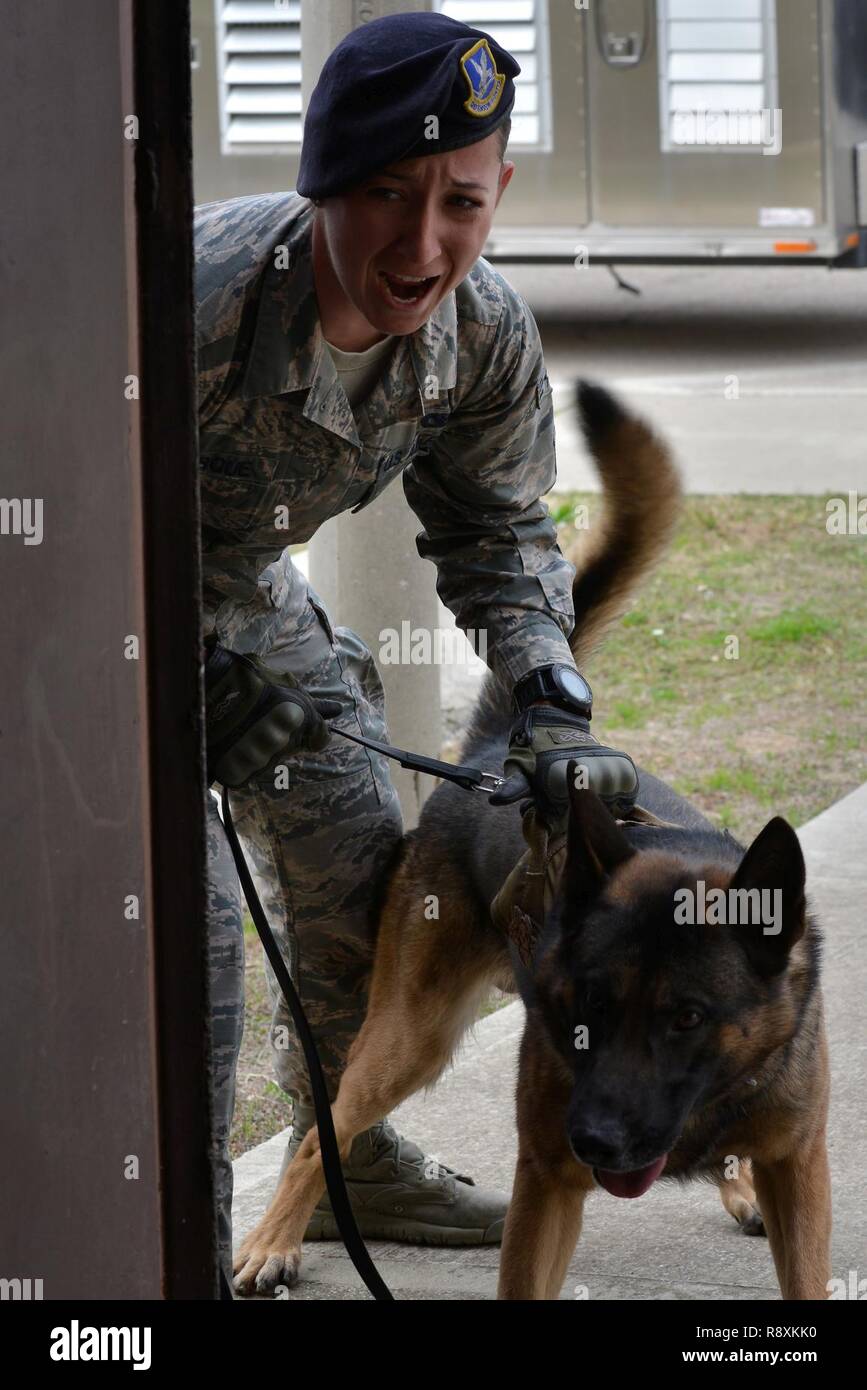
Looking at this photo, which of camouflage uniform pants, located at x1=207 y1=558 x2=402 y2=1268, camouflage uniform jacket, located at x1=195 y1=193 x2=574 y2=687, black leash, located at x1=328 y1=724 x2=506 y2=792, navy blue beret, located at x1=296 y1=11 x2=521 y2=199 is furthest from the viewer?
camouflage uniform pants, located at x1=207 y1=558 x2=402 y2=1268

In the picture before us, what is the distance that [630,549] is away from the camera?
114 inches

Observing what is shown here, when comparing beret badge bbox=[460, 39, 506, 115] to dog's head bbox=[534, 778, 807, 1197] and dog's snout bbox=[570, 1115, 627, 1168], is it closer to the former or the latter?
dog's head bbox=[534, 778, 807, 1197]

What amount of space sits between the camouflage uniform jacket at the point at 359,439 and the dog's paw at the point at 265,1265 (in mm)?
1065

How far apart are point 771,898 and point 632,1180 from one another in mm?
433

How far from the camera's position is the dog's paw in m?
2.63

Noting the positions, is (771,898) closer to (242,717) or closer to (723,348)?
(242,717)

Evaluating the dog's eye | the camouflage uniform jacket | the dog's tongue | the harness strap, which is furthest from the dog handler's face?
the dog's tongue

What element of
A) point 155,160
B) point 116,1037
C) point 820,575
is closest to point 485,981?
point 116,1037

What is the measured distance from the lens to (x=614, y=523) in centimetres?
288

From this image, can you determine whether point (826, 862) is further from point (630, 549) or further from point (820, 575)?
point (820, 575)

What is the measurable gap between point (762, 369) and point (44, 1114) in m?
10.1

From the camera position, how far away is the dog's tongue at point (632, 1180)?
204 centimetres

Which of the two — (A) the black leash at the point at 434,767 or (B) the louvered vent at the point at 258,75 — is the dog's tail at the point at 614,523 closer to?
(A) the black leash at the point at 434,767

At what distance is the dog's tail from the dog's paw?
1033mm
